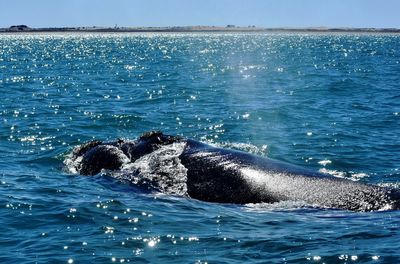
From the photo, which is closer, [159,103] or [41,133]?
[41,133]

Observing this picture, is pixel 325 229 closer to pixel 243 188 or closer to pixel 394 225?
pixel 394 225

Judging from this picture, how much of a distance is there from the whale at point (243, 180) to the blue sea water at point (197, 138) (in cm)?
33

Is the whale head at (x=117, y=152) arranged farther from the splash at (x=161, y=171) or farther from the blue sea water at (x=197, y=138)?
the blue sea water at (x=197, y=138)

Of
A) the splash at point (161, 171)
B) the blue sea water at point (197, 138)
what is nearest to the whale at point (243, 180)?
the splash at point (161, 171)

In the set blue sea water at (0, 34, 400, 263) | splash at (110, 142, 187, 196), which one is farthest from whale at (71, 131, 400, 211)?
blue sea water at (0, 34, 400, 263)

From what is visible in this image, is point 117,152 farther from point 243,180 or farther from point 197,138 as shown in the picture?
point 197,138

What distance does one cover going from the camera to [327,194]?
422 inches

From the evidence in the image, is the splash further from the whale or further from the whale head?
the whale head

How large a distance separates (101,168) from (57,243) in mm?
4600

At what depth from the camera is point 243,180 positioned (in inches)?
442

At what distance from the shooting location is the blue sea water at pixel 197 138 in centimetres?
854

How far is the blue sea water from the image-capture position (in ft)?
28.0

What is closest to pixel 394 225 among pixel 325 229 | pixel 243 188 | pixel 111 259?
pixel 325 229

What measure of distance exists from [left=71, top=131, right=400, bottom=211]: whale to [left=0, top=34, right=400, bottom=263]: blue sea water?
13.0 inches
